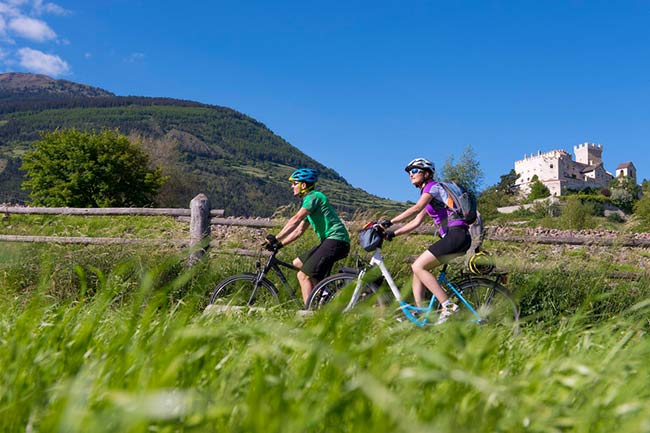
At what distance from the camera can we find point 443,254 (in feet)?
18.7

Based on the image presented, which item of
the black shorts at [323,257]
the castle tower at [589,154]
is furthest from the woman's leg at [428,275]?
the castle tower at [589,154]

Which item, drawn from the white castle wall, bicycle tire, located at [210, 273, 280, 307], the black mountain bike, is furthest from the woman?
the white castle wall

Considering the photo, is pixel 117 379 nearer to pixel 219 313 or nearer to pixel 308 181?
pixel 219 313

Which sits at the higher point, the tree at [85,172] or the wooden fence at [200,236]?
the tree at [85,172]

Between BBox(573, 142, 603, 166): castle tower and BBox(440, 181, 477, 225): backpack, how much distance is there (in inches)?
5339

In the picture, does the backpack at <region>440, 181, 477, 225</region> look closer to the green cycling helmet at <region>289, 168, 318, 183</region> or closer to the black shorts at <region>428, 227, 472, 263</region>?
the black shorts at <region>428, 227, 472, 263</region>

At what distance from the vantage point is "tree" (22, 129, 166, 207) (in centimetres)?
3578

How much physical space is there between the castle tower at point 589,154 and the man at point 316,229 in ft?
444

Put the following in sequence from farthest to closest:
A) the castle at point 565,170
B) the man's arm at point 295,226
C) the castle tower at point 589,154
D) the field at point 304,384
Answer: the castle tower at point 589,154 < the castle at point 565,170 < the man's arm at point 295,226 < the field at point 304,384

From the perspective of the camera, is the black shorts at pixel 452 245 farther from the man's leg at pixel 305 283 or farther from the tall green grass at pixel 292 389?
the tall green grass at pixel 292 389

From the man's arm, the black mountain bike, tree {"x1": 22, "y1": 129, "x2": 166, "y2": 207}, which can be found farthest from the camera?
tree {"x1": 22, "y1": 129, "x2": 166, "y2": 207}

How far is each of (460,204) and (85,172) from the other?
33764 millimetres

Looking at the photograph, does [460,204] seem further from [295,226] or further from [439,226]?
[295,226]

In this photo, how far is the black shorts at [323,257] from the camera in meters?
6.34
